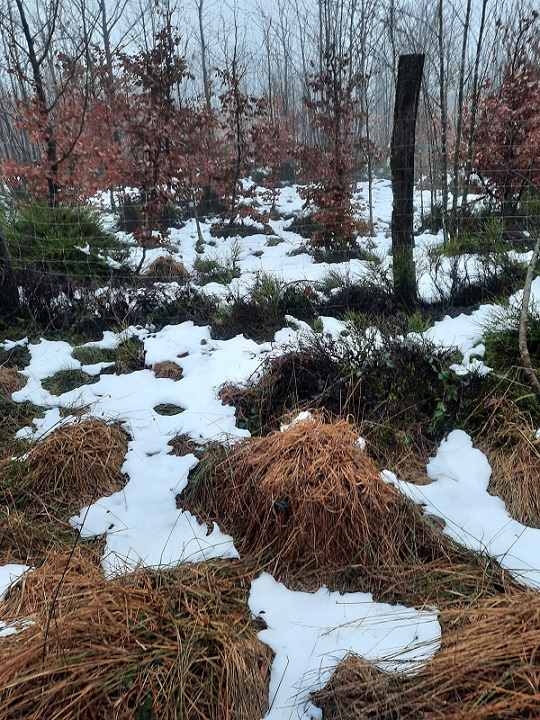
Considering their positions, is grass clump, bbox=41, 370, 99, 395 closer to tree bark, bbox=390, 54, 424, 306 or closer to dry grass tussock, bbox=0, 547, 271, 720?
dry grass tussock, bbox=0, 547, 271, 720

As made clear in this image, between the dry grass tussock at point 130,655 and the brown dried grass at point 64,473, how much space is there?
2.12ft

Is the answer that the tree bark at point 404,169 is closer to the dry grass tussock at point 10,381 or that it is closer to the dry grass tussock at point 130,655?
the dry grass tussock at point 130,655

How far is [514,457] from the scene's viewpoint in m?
2.40

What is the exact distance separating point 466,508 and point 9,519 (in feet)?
7.67

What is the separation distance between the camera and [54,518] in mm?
2369

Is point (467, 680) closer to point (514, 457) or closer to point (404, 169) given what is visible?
point (514, 457)

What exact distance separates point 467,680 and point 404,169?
3.94 m

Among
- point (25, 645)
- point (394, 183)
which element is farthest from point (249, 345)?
point (25, 645)

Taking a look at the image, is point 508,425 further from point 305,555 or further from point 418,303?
point 418,303

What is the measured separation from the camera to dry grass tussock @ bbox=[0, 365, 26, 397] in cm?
349

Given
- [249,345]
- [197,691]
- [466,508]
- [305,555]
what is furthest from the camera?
[249,345]

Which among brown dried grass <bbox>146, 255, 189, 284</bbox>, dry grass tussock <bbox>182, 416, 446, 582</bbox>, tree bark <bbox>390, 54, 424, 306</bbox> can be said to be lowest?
dry grass tussock <bbox>182, 416, 446, 582</bbox>

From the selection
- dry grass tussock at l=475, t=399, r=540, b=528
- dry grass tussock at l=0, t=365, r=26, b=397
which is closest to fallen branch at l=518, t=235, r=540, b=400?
dry grass tussock at l=475, t=399, r=540, b=528

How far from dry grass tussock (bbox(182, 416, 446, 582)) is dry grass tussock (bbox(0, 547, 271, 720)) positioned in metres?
0.38
